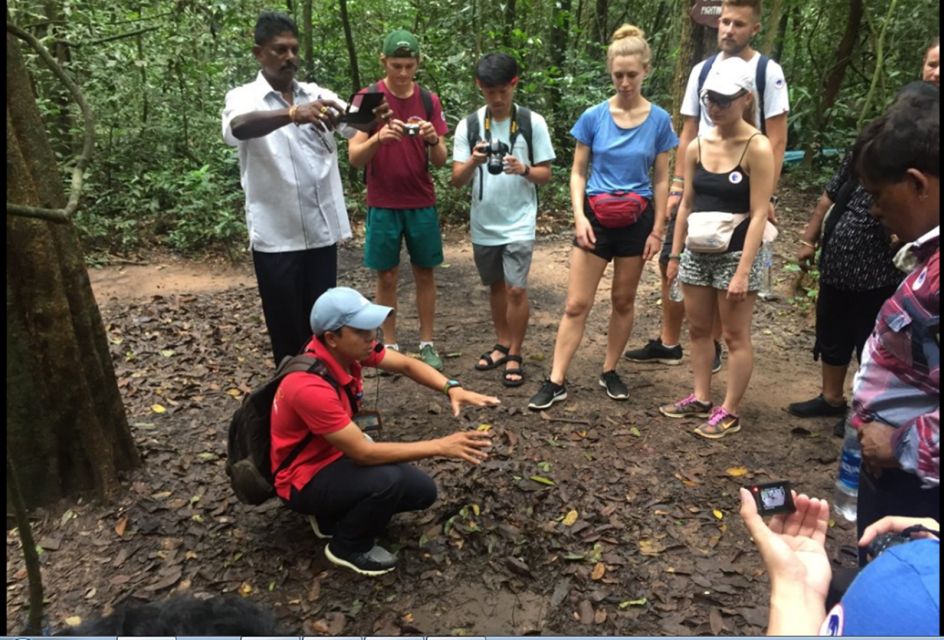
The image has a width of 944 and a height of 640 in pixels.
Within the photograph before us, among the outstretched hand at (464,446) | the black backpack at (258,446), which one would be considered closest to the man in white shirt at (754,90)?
the outstretched hand at (464,446)

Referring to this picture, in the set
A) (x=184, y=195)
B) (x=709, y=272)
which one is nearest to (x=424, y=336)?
(x=709, y=272)

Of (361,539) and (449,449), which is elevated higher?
(449,449)

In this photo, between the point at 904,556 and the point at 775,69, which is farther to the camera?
the point at 775,69

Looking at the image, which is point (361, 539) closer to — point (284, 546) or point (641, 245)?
point (284, 546)

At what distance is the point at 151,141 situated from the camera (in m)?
9.17

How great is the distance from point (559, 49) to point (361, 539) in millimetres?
10446

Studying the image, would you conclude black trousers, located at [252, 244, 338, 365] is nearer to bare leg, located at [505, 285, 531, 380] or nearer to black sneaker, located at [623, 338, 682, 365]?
bare leg, located at [505, 285, 531, 380]

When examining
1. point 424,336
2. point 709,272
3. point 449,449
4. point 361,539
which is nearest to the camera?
point 449,449

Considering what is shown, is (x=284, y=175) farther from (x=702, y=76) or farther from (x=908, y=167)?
(x=908, y=167)

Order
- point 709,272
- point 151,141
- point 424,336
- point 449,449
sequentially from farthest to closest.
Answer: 1. point 151,141
2. point 424,336
3. point 709,272
4. point 449,449

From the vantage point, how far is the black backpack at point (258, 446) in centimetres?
285

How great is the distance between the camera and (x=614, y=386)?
167 inches

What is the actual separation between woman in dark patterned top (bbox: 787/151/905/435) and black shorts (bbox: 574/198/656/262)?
934mm

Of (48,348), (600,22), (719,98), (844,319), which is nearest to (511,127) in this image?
(719,98)
